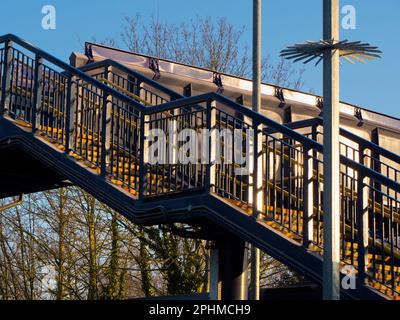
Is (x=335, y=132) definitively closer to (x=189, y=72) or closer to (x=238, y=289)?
(x=238, y=289)

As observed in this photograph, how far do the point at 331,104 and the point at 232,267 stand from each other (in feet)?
16.0

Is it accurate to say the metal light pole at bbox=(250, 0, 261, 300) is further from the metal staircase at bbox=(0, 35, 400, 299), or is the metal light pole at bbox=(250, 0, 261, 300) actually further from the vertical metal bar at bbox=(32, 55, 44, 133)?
the vertical metal bar at bbox=(32, 55, 44, 133)

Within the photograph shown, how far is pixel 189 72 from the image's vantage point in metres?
A: 14.6

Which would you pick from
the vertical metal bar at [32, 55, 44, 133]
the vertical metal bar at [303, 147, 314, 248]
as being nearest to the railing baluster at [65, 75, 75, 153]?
the vertical metal bar at [32, 55, 44, 133]

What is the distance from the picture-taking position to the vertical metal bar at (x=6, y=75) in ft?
39.6

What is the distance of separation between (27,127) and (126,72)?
2268 millimetres

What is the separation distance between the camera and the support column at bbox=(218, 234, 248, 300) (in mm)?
11703

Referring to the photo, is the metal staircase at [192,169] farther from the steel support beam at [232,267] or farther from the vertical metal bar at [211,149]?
the steel support beam at [232,267]

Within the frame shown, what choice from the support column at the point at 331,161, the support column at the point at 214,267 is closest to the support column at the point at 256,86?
the support column at the point at 214,267

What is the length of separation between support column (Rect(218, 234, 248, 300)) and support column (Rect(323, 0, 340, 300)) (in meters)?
4.51

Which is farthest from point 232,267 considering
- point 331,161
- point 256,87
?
point 331,161

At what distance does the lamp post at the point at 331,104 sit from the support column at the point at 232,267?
14.8 feet

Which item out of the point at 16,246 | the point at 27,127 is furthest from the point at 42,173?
the point at 16,246
